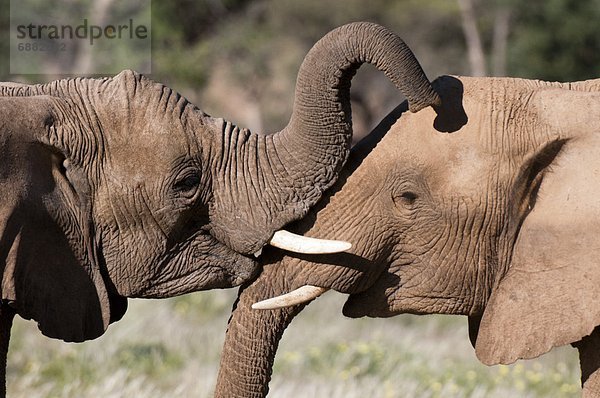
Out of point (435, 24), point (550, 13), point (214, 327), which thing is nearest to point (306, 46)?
point (435, 24)

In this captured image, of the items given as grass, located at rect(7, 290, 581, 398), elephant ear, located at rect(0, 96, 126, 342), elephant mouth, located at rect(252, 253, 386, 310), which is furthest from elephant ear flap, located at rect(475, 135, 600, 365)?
grass, located at rect(7, 290, 581, 398)

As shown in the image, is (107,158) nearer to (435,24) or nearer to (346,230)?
(346,230)

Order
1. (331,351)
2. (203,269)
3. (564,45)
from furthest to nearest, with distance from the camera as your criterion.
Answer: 1. (564,45)
2. (331,351)
3. (203,269)

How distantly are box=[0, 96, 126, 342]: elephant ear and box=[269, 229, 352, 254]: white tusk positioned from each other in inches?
29.0

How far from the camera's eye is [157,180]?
4926mm

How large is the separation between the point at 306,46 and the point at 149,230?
96.8 feet

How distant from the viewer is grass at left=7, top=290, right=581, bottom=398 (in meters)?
7.62

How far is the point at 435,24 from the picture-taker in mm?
33000

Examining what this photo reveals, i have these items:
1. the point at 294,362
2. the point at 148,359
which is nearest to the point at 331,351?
the point at 294,362

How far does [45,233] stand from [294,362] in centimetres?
403

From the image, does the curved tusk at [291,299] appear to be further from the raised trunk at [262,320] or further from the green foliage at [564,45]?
the green foliage at [564,45]

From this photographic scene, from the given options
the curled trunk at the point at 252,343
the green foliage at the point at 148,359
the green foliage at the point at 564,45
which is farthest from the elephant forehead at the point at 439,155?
the green foliage at the point at 564,45

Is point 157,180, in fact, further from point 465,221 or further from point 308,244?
point 465,221

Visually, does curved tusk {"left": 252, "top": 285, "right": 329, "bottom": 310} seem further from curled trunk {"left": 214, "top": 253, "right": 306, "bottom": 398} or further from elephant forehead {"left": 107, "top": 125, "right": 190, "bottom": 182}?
elephant forehead {"left": 107, "top": 125, "right": 190, "bottom": 182}
